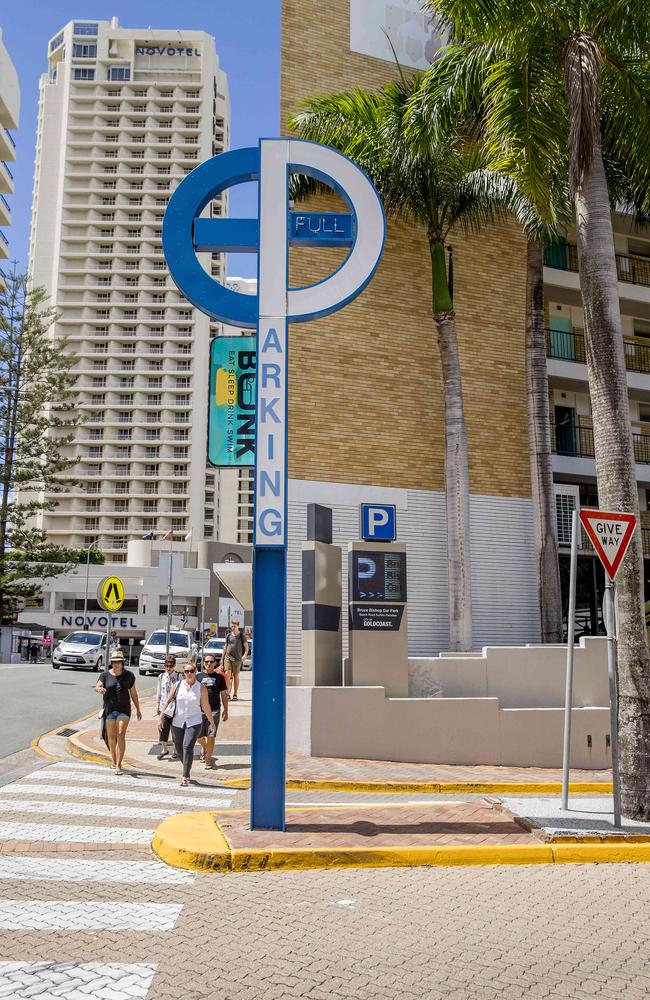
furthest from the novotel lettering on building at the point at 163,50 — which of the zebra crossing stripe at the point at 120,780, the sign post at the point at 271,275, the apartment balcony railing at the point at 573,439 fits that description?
the zebra crossing stripe at the point at 120,780

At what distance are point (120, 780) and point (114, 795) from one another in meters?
1.15

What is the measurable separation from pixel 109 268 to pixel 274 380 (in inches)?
3833

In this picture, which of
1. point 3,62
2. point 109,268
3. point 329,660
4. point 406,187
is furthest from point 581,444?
point 109,268

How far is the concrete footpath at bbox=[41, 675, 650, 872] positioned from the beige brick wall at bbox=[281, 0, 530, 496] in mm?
8597

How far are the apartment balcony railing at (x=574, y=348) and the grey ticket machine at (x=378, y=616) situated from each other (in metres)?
12.3

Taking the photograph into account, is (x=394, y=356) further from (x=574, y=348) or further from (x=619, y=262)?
(x=619, y=262)

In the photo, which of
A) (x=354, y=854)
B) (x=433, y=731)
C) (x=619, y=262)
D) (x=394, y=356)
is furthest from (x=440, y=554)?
(x=354, y=854)

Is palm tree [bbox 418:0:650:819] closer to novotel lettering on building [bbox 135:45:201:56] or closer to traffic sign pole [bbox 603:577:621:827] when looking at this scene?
traffic sign pole [bbox 603:577:621:827]

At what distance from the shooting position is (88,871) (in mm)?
7000

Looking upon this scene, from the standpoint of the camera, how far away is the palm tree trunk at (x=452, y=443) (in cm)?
1836

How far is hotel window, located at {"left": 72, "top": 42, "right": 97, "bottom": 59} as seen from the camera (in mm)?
105312

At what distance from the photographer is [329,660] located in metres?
14.3

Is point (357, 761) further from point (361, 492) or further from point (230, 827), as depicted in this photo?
point (361, 492)

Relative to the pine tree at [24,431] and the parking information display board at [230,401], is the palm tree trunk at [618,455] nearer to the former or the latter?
the parking information display board at [230,401]
